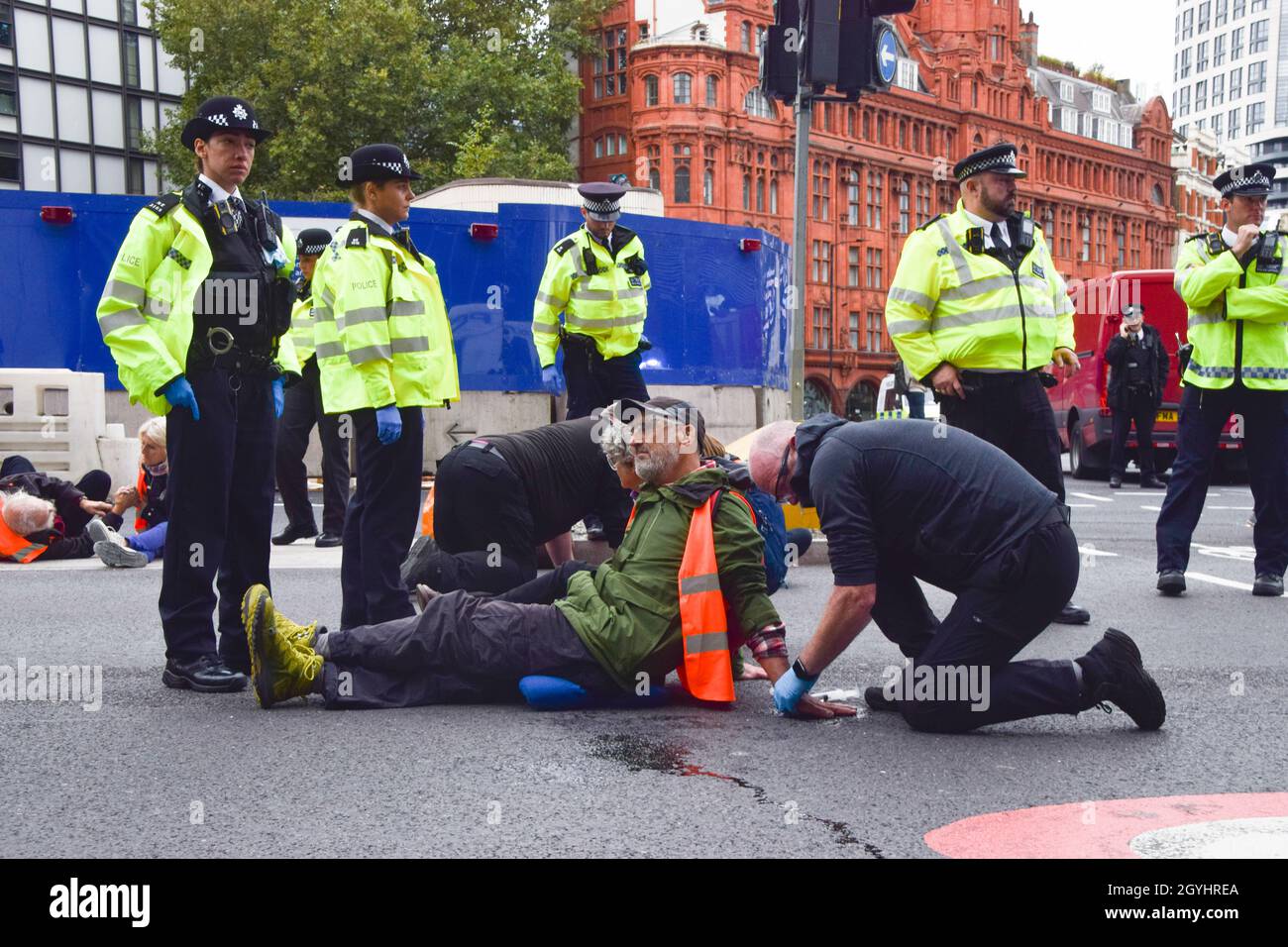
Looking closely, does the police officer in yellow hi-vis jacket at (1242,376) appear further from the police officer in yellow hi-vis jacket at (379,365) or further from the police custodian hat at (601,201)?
the police officer in yellow hi-vis jacket at (379,365)

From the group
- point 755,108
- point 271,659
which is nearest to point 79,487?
point 271,659

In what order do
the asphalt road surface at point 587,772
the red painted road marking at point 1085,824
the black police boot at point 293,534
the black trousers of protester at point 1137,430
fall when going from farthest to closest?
the black trousers of protester at point 1137,430 < the black police boot at point 293,534 < the asphalt road surface at point 587,772 < the red painted road marking at point 1085,824

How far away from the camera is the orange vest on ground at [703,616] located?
4.76 metres

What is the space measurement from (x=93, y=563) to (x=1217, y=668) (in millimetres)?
6796

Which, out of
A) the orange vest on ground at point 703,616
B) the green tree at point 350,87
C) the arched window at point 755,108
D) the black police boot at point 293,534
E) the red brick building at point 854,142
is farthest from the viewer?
the arched window at point 755,108

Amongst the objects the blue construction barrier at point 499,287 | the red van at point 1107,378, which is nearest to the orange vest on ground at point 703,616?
the blue construction barrier at point 499,287

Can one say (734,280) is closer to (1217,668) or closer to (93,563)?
(93,563)

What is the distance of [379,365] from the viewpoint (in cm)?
562

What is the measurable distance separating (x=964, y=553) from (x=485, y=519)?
7.58ft

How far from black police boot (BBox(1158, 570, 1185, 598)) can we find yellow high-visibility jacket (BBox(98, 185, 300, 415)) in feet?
17.1

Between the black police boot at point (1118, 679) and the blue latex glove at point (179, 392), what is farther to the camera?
the blue latex glove at point (179, 392)

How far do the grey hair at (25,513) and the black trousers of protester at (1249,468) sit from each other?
6745 mm

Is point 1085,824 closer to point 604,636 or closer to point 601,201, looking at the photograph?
point 604,636
